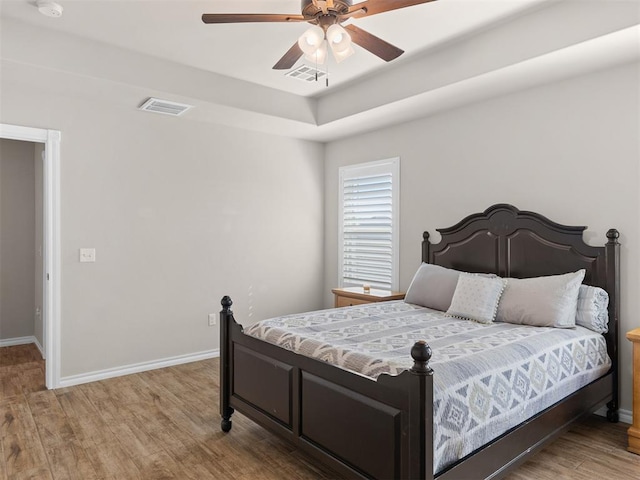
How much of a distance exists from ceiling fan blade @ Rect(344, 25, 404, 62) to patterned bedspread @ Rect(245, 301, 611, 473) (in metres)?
1.75

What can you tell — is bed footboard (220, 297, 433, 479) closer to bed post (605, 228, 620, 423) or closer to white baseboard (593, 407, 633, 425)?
bed post (605, 228, 620, 423)

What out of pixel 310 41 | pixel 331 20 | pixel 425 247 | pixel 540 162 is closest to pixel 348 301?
pixel 425 247

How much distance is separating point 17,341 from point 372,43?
5425mm

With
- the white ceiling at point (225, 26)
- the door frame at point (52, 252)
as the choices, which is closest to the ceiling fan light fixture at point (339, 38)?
the white ceiling at point (225, 26)

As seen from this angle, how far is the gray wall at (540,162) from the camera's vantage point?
10.0 ft

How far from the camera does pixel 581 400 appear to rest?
2660mm

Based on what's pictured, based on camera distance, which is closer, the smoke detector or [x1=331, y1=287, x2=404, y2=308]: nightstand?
the smoke detector

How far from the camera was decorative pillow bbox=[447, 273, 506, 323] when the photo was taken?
3.16 meters

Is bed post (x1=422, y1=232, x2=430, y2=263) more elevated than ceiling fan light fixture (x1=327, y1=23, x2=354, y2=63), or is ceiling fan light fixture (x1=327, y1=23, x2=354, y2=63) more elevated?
ceiling fan light fixture (x1=327, y1=23, x2=354, y2=63)

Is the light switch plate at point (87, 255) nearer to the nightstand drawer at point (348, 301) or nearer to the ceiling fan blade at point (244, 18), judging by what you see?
the nightstand drawer at point (348, 301)

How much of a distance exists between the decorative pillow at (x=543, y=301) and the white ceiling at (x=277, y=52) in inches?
61.8

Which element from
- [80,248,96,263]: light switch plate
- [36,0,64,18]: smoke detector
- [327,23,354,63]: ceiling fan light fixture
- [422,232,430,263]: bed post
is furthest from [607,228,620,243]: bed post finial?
[80,248,96,263]: light switch plate

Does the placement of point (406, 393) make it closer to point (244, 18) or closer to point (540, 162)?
point (244, 18)

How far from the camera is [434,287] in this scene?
3.67 metres
